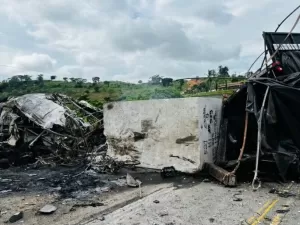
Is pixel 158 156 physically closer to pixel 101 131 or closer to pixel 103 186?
pixel 103 186

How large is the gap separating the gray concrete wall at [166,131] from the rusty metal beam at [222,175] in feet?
1.14

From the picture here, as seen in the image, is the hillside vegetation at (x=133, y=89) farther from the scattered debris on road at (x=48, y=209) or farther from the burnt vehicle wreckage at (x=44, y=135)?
the scattered debris on road at (x=48, y=209)

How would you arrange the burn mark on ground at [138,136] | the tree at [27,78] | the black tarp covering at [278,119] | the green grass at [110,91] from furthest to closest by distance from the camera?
the tree at [27,78]
the green grass at [110,91]
the burn mark on ground at [138,136]
the black tarp covering at [278,119]

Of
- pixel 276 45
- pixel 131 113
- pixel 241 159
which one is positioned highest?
pixel 276 45

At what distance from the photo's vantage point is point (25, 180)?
8.14 m

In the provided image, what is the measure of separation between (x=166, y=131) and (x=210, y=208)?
125 inches

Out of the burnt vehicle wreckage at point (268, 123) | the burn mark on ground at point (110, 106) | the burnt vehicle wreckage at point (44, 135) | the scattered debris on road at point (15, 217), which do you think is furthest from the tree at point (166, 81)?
the scattered debris on road at point (15, 217)

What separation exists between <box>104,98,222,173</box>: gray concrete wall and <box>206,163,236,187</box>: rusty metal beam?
0.35 meters

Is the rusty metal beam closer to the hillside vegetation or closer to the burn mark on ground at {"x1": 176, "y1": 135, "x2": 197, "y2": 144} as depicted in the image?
the burn mark on ground at {"x1": 176, "y1": 135, "x2": 197, "y2": 144}

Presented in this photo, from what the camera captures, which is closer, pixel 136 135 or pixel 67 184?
pixel 67 184

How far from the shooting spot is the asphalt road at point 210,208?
4.97 metres

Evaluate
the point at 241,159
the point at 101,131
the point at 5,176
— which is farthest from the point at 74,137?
the point at 241,159

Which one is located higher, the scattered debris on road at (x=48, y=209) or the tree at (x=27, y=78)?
the tree at (x=27, y=78)

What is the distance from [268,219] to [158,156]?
4.07 m
